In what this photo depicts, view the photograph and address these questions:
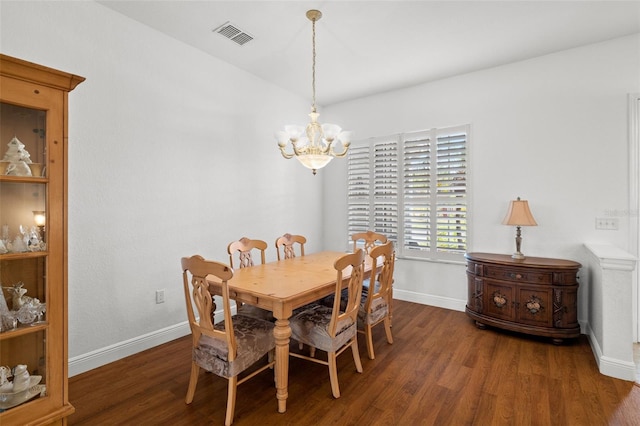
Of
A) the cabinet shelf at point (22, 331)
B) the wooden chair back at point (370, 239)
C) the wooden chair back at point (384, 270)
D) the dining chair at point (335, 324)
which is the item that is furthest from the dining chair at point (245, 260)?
the cabinet shelf at point (22, 331)

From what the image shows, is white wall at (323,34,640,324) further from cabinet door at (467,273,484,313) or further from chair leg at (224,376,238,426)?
chair leg at (224,376,238,426)

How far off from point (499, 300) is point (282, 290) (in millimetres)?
2448

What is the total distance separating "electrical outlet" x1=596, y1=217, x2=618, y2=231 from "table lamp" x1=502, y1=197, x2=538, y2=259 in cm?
57

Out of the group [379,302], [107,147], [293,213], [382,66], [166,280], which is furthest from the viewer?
[293,213]

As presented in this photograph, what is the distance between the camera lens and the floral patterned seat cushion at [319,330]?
2.26 m

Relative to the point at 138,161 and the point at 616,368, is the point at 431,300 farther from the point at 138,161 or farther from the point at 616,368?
the point at 138,161

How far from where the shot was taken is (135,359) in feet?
9.08

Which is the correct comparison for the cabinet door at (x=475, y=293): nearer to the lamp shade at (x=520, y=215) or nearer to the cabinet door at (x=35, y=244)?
the lamp shade at (x=520, y=215)

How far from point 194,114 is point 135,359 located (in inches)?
97.0

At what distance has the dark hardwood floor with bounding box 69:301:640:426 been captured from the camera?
200cm

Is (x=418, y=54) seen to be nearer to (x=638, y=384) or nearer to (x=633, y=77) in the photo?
(x=633, y=77)

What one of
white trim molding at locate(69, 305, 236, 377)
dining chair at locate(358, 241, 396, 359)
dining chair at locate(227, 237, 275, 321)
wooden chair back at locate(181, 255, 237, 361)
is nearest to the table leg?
wooden chair back at locate(181, 255, 237, 361)

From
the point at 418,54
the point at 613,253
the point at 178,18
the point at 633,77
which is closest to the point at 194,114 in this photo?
the point at 178,18

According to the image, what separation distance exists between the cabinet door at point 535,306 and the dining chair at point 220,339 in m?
2.58
